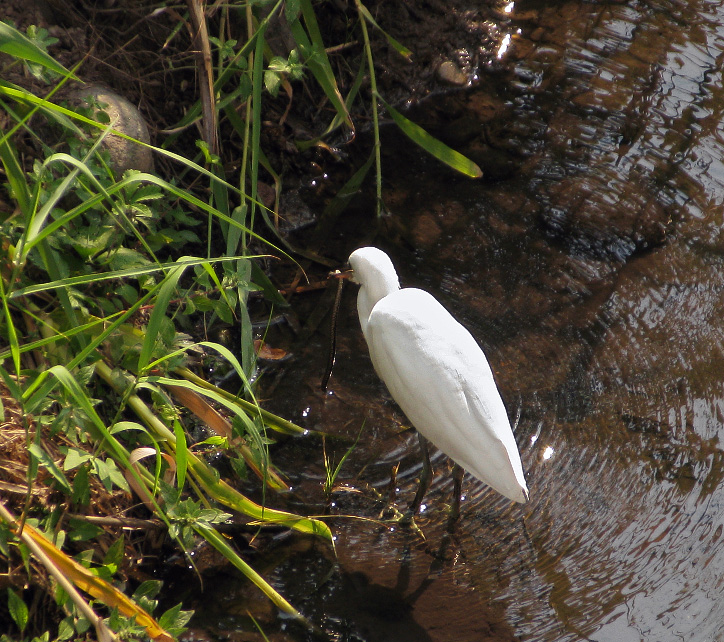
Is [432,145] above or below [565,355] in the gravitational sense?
above

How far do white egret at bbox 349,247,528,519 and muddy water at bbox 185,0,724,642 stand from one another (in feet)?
0.83

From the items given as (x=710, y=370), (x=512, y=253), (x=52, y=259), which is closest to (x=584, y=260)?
(x=512, y=253)

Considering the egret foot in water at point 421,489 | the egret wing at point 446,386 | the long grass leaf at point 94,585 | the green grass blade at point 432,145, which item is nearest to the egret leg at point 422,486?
the egret foot in water at point 421,489

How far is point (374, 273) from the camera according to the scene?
254cm

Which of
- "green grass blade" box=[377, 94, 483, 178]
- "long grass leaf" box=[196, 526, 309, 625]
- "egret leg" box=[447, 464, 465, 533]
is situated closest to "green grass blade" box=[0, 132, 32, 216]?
"long grass leaf" box=[196, 526, 309, 625]

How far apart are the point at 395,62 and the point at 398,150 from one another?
55cm

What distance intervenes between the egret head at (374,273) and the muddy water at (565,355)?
0.37 meters

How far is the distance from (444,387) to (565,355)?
767 mm

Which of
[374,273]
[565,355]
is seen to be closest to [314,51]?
[374,273]

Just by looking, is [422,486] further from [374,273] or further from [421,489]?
[374,273]

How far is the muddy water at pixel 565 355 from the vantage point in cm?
215

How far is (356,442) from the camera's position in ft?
7.96

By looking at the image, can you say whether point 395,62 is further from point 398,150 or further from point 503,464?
point 503,464

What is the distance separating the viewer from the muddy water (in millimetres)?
2154
